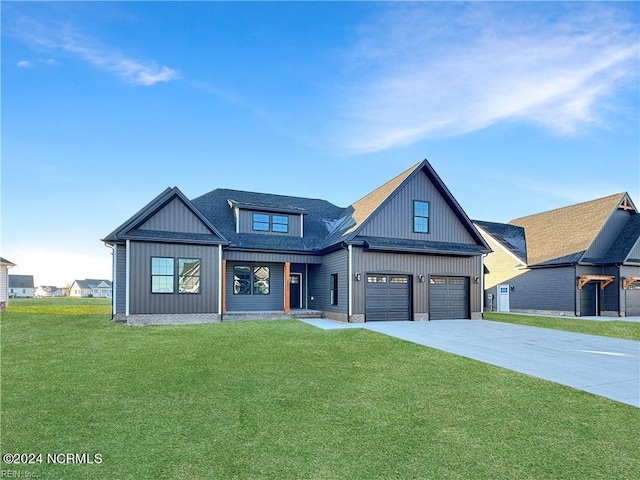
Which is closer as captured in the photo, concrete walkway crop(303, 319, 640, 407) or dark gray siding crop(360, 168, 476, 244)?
concrete walkway crop(303, 319, 640, 407)

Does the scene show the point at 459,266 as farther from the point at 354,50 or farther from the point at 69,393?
the point at 69,393

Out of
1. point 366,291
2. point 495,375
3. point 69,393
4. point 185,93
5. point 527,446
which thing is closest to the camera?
point 527,446

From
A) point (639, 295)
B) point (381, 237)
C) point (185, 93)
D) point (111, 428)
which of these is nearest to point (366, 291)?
point (381, 237)

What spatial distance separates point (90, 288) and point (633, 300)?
116447 mm

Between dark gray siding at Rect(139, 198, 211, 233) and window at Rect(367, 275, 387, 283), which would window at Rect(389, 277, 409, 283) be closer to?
window at Rect(367, 275, 387, 283)

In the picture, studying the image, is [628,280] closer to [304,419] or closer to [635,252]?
[635,252]

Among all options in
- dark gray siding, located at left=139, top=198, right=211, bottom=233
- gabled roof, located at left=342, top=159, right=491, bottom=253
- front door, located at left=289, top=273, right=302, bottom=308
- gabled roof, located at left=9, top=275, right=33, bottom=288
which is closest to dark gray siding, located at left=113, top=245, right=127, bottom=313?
dark gray siding, located at left=139, top=198, right=211, bottom=233

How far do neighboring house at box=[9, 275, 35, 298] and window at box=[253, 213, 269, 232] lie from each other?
90.0m

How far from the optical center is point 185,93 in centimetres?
1583

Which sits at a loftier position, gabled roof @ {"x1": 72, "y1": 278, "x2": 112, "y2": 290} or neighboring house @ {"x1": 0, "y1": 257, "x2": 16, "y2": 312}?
neighboring house @ {"x1": 0, "y1": 257, "x2": 16, "y2": 312}

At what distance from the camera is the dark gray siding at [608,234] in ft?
76.4

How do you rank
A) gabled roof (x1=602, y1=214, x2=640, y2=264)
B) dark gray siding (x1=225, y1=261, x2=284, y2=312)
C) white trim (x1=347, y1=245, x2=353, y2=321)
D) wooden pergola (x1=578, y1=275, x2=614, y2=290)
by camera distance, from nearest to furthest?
1. white trim (x1=347, y1=245, x2=353, y2=321)
2. dark gray siding (x1=225, y1=261, x2=284, y2=312)
3. wooden pergola (x1=578, y1=275, x2=614, y2=290)
4. gabled roof (x1=602, y1=214, x2=640, y2=264)

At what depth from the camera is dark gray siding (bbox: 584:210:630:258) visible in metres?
A: 23.3

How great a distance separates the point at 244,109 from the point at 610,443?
18.1 m
